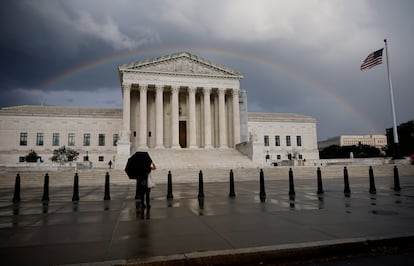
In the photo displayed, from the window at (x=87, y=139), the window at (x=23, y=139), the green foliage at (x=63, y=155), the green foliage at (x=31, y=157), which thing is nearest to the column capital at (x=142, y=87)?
the green foliage at (x=63, y=155)

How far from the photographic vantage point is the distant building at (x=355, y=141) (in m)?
163

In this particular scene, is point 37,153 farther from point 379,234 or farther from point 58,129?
point 379,234

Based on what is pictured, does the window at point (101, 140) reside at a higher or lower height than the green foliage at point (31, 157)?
higher

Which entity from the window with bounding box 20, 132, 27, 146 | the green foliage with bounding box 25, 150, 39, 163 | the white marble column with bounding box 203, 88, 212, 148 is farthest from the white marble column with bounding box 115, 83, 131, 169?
the window with bounding box 20, 132, 27, 146

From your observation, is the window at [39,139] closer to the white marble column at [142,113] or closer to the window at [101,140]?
the window at [101,140]

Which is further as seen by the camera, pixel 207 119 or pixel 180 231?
pixel 207 119

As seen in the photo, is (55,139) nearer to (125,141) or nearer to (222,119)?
(125,141)

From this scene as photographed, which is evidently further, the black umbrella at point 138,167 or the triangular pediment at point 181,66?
the triangular pediment at point 181,66

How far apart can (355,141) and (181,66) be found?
14514 cm

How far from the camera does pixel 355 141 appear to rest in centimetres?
16725

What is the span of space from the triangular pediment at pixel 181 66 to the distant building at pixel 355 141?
411 feet

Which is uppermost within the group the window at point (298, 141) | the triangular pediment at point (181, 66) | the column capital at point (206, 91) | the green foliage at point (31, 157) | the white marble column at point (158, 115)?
the triangular pediment at point (181, 66)

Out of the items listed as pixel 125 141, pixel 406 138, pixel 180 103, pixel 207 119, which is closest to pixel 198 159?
pixel 125 141

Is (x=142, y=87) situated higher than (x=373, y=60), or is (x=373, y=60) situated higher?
(x=142, y=87)
